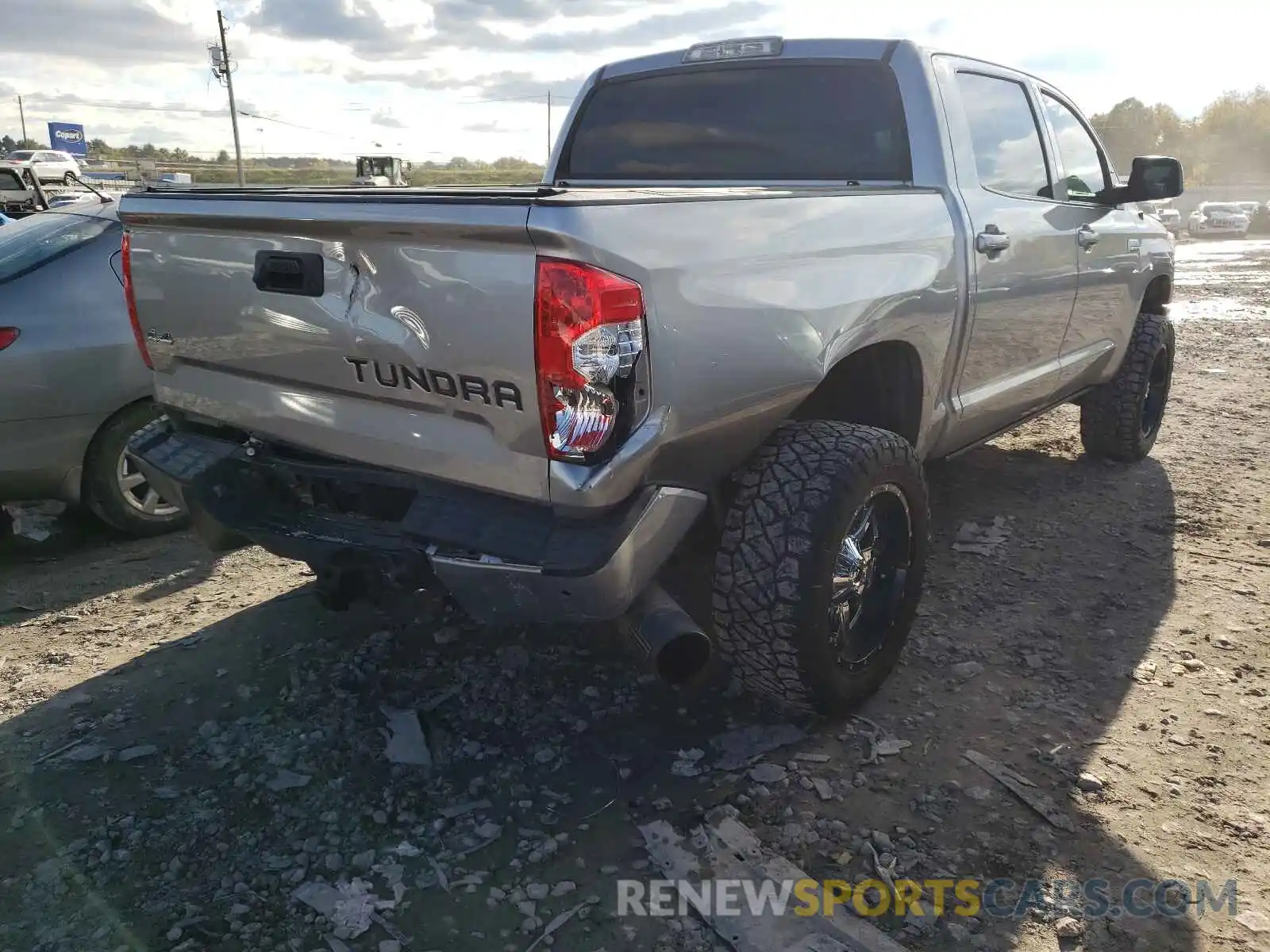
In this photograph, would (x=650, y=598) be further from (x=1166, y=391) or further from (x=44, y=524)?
(x=1166, y=391)

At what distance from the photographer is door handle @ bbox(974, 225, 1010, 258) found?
3654mm

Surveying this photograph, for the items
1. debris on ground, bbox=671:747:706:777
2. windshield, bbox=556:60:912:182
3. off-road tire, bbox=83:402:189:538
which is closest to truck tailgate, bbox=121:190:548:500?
debris on ground, bbox=671:747:706:777

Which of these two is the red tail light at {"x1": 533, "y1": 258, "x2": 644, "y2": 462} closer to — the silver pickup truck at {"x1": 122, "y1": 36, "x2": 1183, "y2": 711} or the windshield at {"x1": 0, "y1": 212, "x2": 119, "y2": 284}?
the silver pickup truck at {"x1": 122, "y1": 36, "x2": 1183, "y2": 711}

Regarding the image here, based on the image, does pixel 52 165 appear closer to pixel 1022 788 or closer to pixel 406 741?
pixel 406 741

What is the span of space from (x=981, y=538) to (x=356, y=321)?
3.17 metres

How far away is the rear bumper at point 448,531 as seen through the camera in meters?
2.34

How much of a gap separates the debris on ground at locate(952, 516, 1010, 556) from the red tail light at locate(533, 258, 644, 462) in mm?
2733

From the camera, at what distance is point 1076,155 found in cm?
497

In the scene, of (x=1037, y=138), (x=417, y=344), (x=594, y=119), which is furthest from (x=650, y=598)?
(x=1037, y=138)

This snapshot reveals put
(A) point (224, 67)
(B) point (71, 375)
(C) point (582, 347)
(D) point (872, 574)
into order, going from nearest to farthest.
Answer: (C) point (582, 347) → (D) point (872, 574) → (B) point (71, 375) → (A) point (224, 67)

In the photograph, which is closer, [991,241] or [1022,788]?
[1022,788]

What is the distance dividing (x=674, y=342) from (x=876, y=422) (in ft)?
4.51

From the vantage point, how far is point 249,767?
114 inches

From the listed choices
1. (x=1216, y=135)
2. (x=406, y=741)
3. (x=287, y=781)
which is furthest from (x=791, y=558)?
(x=1216, y=135)
